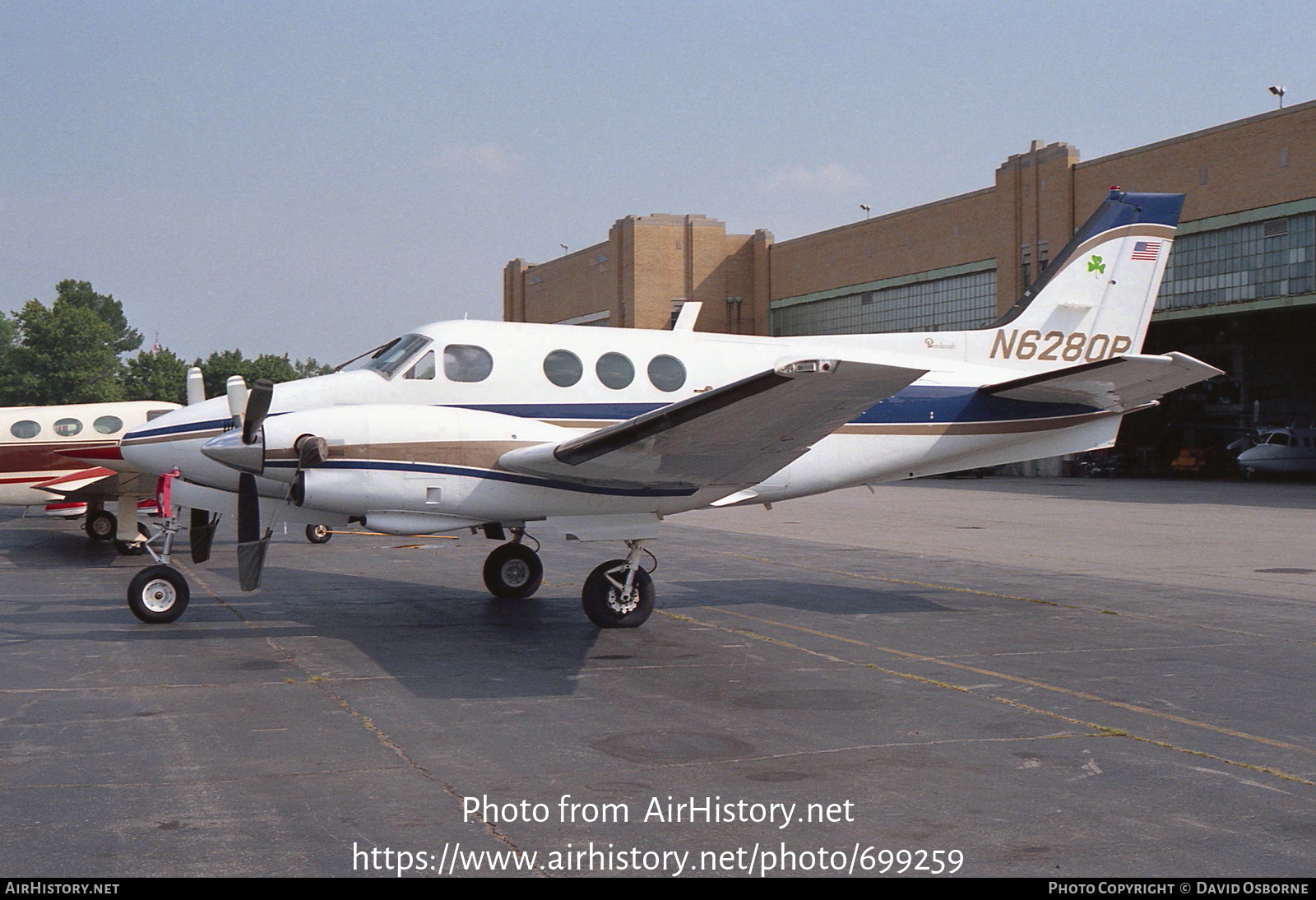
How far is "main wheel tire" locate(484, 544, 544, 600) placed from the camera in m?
15.3

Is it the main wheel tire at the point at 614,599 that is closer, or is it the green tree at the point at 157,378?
the main wheel tire at the point at 614,599

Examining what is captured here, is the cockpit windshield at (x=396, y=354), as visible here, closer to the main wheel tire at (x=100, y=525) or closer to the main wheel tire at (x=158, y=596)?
the main wheel tire at (x=158, y=596)

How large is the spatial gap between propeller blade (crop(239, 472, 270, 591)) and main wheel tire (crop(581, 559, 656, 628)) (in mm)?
3436

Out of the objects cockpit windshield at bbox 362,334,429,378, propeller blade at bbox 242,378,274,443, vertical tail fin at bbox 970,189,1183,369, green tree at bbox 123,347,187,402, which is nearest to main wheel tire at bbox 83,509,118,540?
cockpit windshield at bbox 362,334,429,378

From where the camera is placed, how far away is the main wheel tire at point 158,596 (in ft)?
42.2

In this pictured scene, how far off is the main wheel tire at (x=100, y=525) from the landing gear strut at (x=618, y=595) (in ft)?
51.2

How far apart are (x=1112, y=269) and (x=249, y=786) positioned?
13.7 m

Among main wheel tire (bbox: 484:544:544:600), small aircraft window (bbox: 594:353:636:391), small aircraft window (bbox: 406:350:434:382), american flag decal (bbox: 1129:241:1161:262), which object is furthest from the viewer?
american flag decal (bbox: 1129:241:1161:262)

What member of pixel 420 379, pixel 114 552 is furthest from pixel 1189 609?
pixel 114 552

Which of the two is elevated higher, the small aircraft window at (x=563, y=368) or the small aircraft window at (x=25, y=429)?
the small aircraft window at (x=563, y=368)

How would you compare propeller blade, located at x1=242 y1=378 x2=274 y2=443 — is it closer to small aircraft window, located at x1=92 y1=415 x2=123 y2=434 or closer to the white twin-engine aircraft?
the white twin-engine aircraft

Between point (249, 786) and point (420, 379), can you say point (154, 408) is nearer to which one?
point (420, 379)

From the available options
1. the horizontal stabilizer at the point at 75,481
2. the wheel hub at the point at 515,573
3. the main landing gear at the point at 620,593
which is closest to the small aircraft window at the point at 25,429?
the horizontal stabilizer at the point at 75,481

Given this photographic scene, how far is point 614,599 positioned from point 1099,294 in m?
8.44
